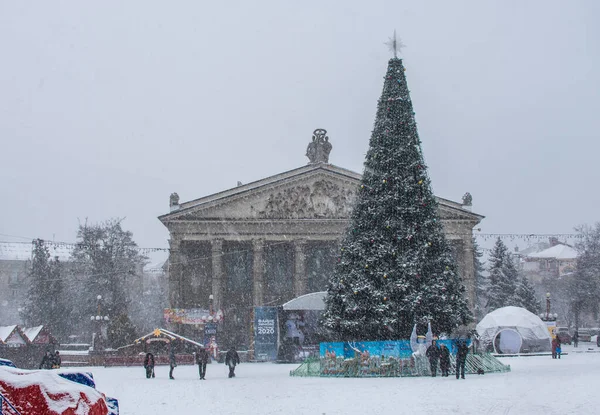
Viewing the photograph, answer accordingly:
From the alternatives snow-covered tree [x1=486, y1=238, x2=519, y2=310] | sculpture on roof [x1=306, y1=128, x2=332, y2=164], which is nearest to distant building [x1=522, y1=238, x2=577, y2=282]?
snow-covered tree [x1=486, y1=238, x2=519, y2=310]

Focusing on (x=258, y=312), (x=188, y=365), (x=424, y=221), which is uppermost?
(x=424, y=221)

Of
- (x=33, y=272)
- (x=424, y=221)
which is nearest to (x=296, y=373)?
(x=424, y=221)

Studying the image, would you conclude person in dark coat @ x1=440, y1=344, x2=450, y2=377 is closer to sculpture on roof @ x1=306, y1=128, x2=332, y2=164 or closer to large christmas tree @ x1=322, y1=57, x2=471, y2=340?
large christmas tree @ x1=322, y1=57, x2=471, y2=340

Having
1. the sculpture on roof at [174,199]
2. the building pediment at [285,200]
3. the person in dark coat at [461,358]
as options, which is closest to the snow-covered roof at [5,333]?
the building pediment at [285,200]

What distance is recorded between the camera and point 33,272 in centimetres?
6425

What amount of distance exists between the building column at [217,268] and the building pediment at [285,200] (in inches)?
78.6

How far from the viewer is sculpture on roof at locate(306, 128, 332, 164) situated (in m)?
58.6

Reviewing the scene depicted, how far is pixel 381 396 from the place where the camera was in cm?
1736

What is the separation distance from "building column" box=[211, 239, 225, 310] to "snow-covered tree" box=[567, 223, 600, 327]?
102 ft

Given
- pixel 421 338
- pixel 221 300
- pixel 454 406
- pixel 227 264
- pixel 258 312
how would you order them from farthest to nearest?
1. pixel 227 264
2. pixel 221 300
3. pixel 258 312
4. pixel 421 338
5. pixel 454 406

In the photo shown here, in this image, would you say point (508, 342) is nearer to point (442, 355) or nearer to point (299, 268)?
point (299, 268)

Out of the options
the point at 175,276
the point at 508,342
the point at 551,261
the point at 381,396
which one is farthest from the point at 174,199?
the point at 551,261

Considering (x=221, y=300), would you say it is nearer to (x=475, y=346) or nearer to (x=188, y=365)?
(x=188, y=365)

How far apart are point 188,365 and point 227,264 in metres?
19.6
